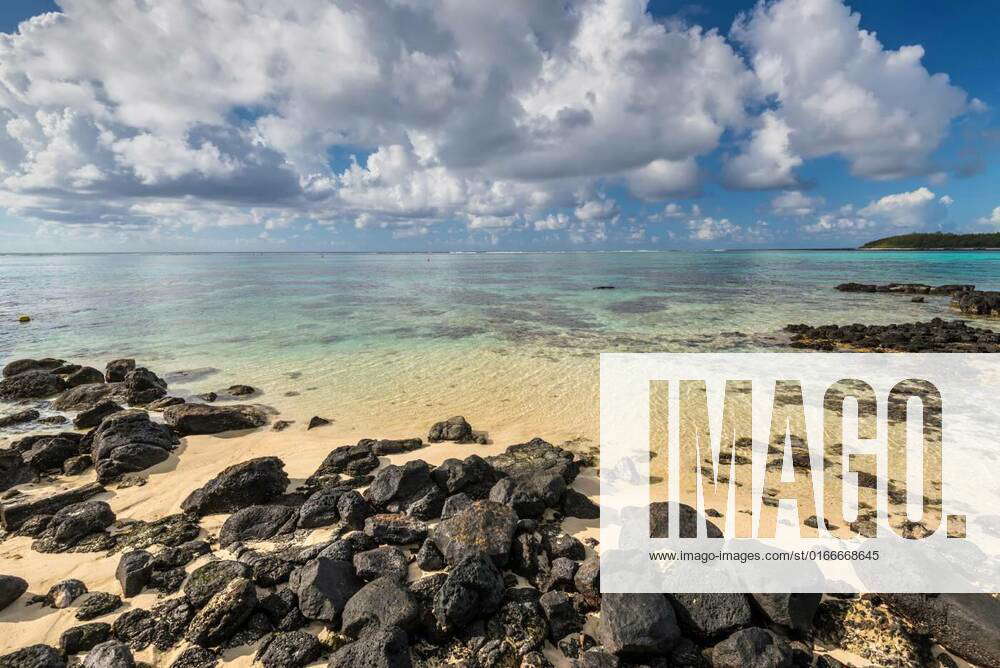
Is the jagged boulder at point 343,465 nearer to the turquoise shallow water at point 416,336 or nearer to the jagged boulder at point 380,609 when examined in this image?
the turquoise shallow water at point 416,336

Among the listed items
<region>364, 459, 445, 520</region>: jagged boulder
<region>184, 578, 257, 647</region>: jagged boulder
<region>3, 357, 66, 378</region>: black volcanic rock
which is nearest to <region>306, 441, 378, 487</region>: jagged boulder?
<region>364, 459, 445, 520</region>: jagged boulder

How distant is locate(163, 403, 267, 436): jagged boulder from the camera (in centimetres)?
1164

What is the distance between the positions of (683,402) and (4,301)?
59.9 m

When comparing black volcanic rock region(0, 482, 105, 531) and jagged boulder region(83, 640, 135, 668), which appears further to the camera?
black volcanic rock region(0, 482, 105, 531)

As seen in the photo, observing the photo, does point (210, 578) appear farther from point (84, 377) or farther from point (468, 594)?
point (84, 377)

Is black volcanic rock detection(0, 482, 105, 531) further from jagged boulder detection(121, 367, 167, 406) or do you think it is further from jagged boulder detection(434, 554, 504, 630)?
jagged boulder detection(434, 554, 504, 630)

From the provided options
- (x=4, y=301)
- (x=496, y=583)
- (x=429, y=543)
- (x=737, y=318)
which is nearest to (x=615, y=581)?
(x=496, y=583)

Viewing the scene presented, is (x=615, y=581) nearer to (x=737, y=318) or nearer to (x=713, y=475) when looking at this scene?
(x=713, y=475)

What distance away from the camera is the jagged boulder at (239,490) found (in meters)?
7.79

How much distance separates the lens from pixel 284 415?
523 inches

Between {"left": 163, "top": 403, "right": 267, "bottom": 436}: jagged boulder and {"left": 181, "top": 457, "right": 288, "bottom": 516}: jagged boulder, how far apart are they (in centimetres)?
436

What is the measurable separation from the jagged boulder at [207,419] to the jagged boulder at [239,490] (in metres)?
4.36

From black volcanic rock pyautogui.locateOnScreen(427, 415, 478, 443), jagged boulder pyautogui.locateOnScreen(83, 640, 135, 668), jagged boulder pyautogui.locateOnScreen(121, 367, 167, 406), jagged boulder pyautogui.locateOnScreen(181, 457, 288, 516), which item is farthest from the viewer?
jagged boulder pyautogui.locateOnScreen(121, 367, 167, 406)

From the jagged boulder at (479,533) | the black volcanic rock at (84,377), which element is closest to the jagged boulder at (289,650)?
the jagged boulder at (479,533)
